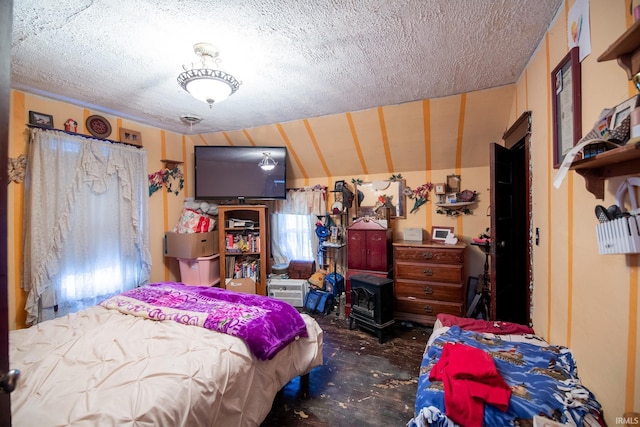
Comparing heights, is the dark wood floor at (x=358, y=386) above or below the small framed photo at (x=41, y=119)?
below

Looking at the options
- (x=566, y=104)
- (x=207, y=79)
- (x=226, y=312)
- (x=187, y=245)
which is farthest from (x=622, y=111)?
(x=187, y=245)

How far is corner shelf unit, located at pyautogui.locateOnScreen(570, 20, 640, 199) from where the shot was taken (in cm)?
74

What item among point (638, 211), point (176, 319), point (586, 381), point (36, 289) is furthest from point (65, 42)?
point (586, 381)

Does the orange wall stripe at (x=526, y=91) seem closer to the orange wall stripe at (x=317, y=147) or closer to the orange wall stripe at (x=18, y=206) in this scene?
the orange wall stripe at (x=317, y=147)

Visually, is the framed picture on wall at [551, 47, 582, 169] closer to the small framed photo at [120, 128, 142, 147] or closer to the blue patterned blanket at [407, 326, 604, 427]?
the blue patterned blanket at [407, 326, 604, 427]

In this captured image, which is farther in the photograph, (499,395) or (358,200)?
(358,200)

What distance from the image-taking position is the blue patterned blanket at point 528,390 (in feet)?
3.37

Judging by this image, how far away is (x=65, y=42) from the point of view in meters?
1.71

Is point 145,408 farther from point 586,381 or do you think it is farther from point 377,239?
point 377,239

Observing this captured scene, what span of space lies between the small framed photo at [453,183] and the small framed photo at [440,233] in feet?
1.63

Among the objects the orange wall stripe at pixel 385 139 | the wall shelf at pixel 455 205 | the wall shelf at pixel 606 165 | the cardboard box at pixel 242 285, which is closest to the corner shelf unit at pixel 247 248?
the cardboard box at pixel 242 285

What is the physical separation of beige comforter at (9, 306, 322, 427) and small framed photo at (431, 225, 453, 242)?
2.35 m

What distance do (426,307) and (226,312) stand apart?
2275mm

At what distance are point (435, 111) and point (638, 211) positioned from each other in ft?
7.24
